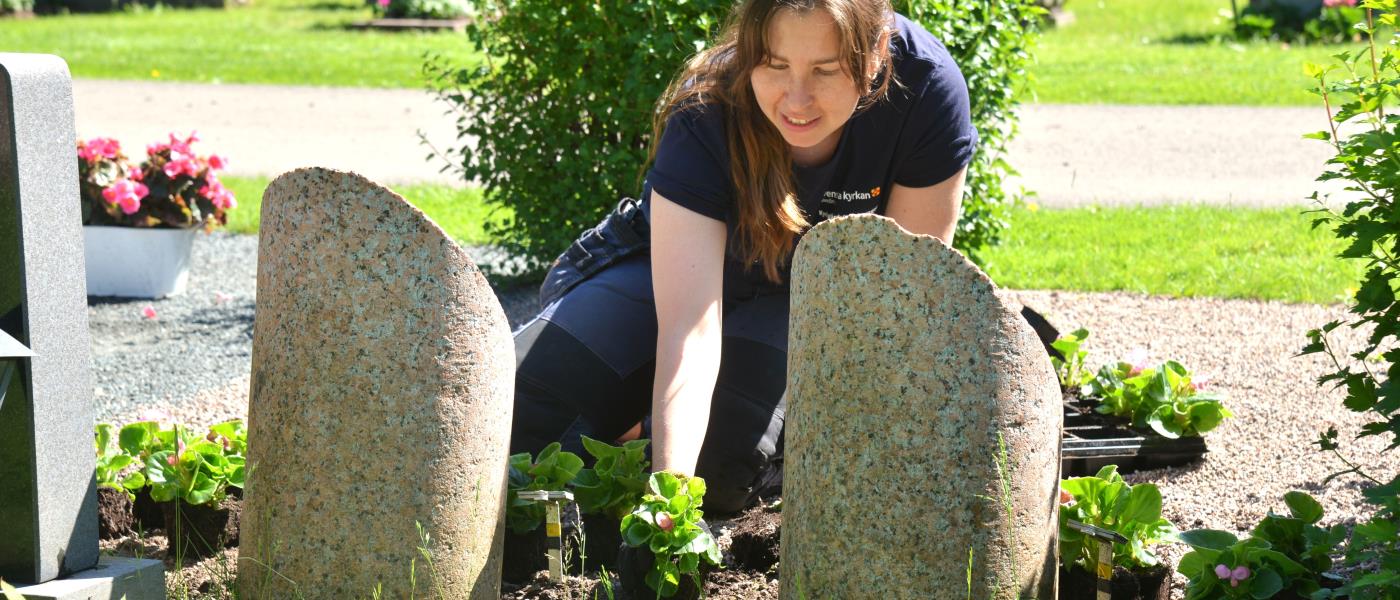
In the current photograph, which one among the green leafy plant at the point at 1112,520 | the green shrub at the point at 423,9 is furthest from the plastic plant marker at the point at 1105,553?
the green shrub at the point at 423,9

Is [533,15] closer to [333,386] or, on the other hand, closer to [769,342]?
[769,342]

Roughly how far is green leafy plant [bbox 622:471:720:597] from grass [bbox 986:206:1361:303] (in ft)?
10.6

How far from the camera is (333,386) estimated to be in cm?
216

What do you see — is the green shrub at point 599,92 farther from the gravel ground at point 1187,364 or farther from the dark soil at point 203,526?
the dark soil at point 203,526

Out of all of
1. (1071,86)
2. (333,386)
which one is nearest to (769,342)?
(333,386)

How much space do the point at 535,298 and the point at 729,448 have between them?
242cm

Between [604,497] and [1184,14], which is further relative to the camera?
[1184,14]

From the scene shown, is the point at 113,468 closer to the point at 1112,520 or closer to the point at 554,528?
the point at 554,528

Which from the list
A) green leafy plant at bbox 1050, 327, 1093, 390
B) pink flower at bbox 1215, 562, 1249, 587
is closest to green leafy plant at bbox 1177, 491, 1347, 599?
pink flower at bbox 1215, 562, 1249, 587

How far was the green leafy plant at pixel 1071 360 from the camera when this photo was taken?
355 cm

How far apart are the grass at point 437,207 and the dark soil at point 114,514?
3.31 meters

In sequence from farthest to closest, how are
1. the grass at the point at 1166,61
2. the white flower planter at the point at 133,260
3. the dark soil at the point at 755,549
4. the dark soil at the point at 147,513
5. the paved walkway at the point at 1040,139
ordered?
the grass at the point at 1166,61 → the paved walkway at the point at 1040,139 → the white flower planter at the point at 133,260 → the dark soil at the point at 147,513 → the dark soil at the point at 755,549

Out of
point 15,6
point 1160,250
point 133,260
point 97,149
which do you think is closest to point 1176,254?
point 1160,250

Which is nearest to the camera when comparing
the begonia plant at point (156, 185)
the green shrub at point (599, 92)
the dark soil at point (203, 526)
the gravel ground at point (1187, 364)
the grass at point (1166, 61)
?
the dark soil at point (203, 526)
